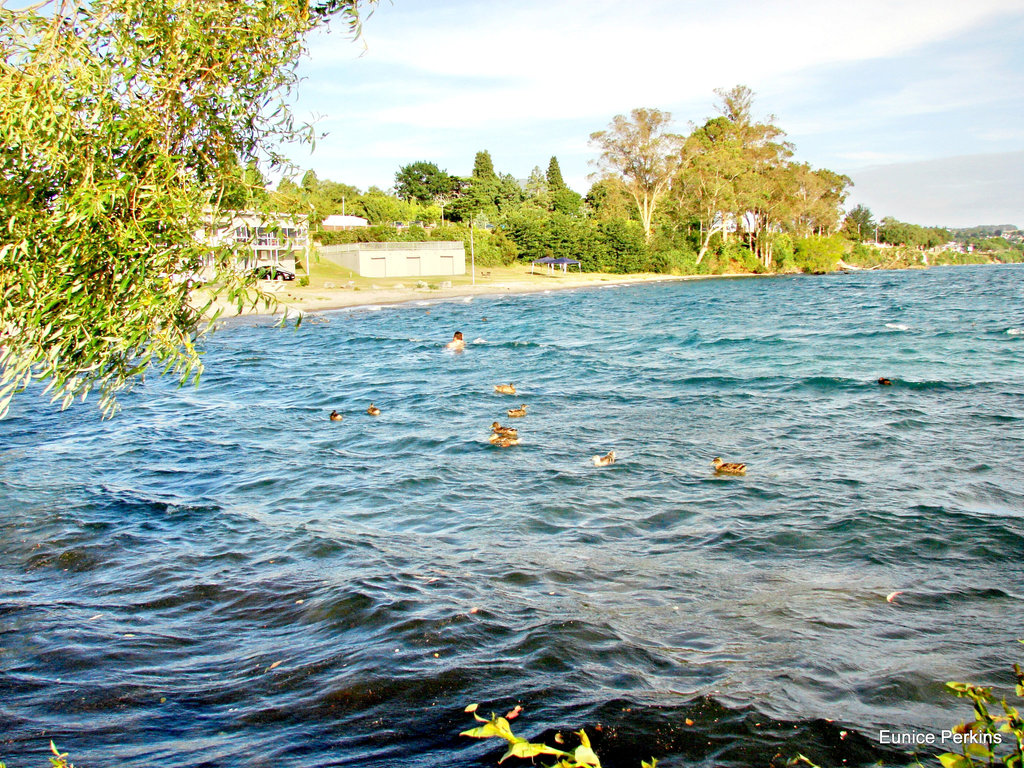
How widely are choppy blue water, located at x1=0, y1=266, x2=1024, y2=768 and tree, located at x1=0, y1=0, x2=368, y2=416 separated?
279 centimetres

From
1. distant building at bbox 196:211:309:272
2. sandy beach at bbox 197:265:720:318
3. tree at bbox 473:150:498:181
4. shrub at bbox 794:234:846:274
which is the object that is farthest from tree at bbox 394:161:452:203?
distant building at bbox 196:211:309:272

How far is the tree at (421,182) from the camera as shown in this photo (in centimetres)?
11312

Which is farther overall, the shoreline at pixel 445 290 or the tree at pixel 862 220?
the tree at pixel 862 220

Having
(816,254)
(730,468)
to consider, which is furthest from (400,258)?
(730,468)

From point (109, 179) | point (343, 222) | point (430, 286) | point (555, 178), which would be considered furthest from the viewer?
point (555, 178)

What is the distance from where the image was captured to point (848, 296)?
60.8 meters

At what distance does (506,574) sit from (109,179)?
18.8 feet

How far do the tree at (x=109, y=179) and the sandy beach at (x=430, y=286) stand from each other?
40.8m

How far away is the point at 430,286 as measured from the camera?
221 feet

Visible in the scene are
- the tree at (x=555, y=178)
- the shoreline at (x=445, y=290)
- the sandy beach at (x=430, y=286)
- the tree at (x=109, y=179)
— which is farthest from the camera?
the tree at (x=555, y=178)

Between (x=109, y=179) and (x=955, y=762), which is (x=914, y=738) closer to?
(x=955, y=762)

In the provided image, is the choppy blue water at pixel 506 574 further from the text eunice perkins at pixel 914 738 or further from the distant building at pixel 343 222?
the distant building at pixel 343 222

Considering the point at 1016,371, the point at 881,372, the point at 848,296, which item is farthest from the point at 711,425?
the point at 848,296

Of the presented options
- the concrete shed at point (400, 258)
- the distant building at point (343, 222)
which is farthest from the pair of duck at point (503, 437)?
the distant building at point (343, 222)
